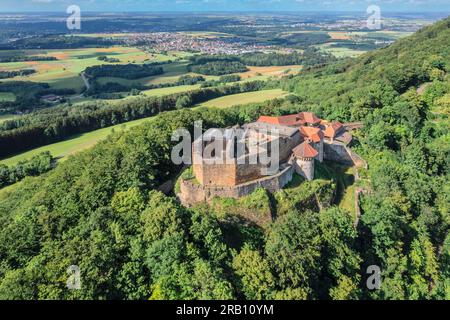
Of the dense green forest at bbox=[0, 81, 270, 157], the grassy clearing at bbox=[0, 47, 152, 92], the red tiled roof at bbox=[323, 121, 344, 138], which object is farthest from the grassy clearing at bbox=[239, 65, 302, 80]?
the red tiled roof at bbox=[323, 121, 344, 138]

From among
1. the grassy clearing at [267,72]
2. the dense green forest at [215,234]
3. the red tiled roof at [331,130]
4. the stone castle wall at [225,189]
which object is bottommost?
the dense green forest at [215,234]

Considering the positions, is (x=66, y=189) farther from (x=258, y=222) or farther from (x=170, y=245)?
(x=258, y=222)

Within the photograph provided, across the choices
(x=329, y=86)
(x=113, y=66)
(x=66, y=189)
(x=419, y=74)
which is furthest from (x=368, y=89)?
(x=113, y=66)

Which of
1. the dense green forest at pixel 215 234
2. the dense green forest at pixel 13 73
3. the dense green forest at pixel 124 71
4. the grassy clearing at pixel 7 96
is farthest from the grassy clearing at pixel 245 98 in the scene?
the dense green forest at pixel 13 73

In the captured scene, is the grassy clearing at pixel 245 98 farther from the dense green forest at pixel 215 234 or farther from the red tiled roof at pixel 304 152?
the red tiled roof at pixel 304 152

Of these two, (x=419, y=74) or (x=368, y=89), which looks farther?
(x=419, y=74)
